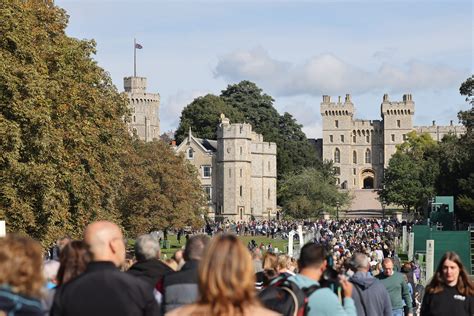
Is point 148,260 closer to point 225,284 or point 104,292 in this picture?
point 104,292

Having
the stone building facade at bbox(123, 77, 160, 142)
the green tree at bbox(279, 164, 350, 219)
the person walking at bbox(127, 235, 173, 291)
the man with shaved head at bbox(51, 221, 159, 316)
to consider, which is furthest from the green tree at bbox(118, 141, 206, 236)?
the stone building facade at bbox(123, 77, 160, 142)

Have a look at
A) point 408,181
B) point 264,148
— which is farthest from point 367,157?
point 264,148

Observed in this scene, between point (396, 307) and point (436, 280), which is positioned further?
Answer: point (396, 307)

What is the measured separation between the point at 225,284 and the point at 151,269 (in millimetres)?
4363

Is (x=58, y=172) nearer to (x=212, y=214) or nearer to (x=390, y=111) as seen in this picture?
(x=212, y=214)

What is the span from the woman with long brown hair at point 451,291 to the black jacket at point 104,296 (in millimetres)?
3356

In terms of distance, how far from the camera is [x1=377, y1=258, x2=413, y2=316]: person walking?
1429 cm

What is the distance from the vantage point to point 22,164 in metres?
31.1

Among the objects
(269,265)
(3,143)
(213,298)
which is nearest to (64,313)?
(213,298)

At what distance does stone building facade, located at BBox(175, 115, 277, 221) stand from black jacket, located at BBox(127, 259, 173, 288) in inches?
3870

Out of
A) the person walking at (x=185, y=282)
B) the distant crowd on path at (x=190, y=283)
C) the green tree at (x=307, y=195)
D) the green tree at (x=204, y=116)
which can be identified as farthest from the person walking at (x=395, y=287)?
the green tree at (x=204, y=116)

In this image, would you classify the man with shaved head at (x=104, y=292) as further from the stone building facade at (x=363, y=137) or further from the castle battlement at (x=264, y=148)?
the stone building facade at (x=363, y=137)

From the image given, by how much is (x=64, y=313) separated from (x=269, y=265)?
17.4ft

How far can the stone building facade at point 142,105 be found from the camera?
13700 cm
